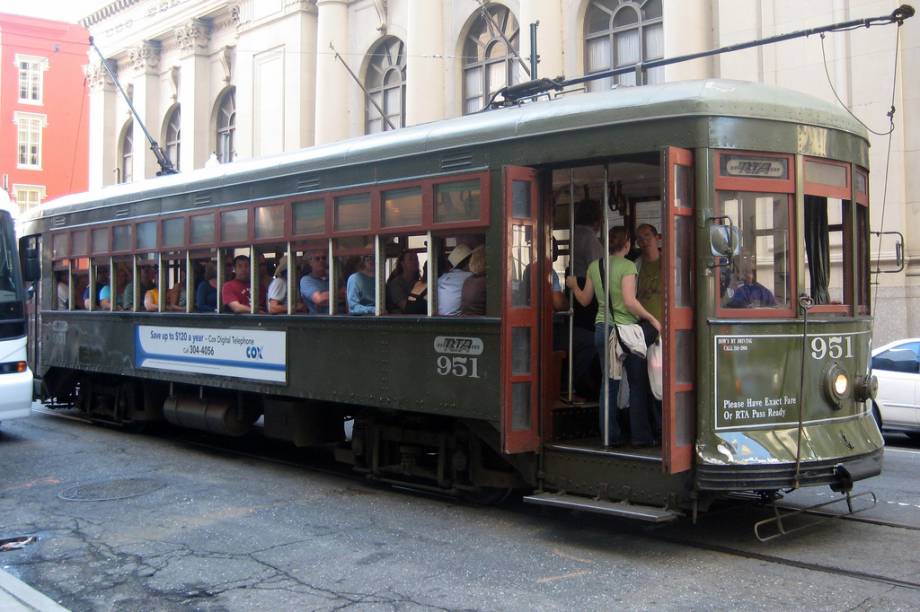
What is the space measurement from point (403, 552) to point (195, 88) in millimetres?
27343

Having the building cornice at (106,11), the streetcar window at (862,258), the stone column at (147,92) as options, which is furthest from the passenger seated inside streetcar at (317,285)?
the building cornice at (106,11)

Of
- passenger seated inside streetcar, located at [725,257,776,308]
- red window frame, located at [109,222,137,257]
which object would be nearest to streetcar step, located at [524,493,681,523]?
passenger seated inside streetcar, located at [725,257,776,308]

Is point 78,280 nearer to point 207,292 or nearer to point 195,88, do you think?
point 207,292

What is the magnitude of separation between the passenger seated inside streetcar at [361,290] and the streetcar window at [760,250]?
324 cm

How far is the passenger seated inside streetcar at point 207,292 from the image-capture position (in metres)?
10.1

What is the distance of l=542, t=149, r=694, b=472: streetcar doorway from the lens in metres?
6.15

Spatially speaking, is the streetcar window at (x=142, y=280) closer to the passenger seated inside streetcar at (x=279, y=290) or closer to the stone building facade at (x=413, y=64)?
the passenger seated inside streetcar at (x=279, y=290)

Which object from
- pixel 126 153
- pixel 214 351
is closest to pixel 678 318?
pixel 214 351

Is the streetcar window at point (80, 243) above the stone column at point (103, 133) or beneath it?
beneath

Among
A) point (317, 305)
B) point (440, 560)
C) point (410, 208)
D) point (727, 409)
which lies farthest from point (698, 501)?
point (317, 305)

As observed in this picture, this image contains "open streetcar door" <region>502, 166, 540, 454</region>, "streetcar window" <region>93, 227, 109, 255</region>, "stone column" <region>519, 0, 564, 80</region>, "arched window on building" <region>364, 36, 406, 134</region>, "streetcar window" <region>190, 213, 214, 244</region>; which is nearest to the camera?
"open streetcar door" <region>502, 166, 540, 454</region>

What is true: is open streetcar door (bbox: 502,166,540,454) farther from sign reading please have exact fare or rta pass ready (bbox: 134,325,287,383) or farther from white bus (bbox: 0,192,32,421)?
white bus (bbox: 0,192,32,421)

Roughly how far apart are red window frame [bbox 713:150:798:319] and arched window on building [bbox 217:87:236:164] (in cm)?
2593

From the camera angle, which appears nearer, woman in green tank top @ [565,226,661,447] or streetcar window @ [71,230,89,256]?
woman in green tank top @ [565,226,661,447]
